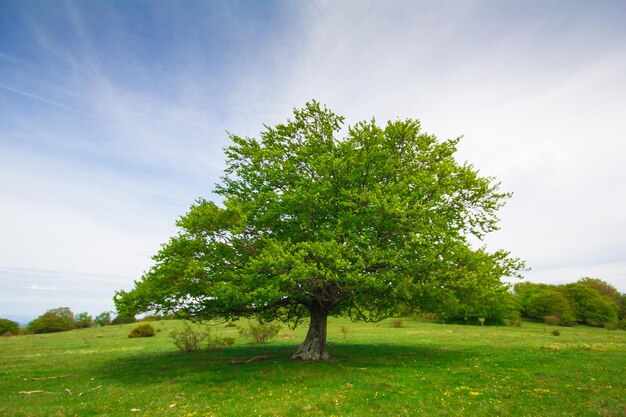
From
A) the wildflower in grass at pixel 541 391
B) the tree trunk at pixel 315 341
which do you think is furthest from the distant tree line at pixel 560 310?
the wildflower in grass at pixel 541 391

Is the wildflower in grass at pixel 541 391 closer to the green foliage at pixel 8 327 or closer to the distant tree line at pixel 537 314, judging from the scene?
the distant tree line at pixel 537 314

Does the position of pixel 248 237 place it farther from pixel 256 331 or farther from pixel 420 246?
pixel 256 331

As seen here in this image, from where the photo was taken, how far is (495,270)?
77.5 ft

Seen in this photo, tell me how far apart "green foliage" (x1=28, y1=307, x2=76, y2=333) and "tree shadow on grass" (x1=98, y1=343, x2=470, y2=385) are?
7251cm

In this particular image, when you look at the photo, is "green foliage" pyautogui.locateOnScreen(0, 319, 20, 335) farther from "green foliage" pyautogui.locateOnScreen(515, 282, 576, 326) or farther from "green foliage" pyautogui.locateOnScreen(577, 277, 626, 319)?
"green foliage" pyautogui.locateOnScreen(577, 277, 626, 319)

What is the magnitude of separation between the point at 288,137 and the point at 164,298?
1672cm

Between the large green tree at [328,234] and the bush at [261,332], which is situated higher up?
the large green tree at [328,234]

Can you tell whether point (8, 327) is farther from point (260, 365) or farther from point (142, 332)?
point (260, 365)

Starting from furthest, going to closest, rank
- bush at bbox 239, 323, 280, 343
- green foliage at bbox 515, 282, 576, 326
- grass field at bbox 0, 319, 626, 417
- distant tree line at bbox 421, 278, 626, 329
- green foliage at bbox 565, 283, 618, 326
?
green foliage at bbox 515, 282, 576, 326, green foliage at bbox 565, 283, 618, 326, distant tree line at bbox 421, 278, 626, 329, bush at bbox 239, 323, 280, 343, grass field at bbox 0, 319, 626, 417

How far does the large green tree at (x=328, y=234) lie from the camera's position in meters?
20.7

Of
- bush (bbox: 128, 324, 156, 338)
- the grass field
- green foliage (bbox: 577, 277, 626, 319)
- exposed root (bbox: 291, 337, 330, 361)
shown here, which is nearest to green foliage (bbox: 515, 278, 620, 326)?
green foliage (bbox: 577, 277, 626, 319)

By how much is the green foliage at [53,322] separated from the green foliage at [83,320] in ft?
7.28

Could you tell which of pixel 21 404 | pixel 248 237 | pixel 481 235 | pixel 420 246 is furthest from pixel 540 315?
pixel 21 404

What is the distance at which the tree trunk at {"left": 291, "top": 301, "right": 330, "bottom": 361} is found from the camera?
84.8 feet
